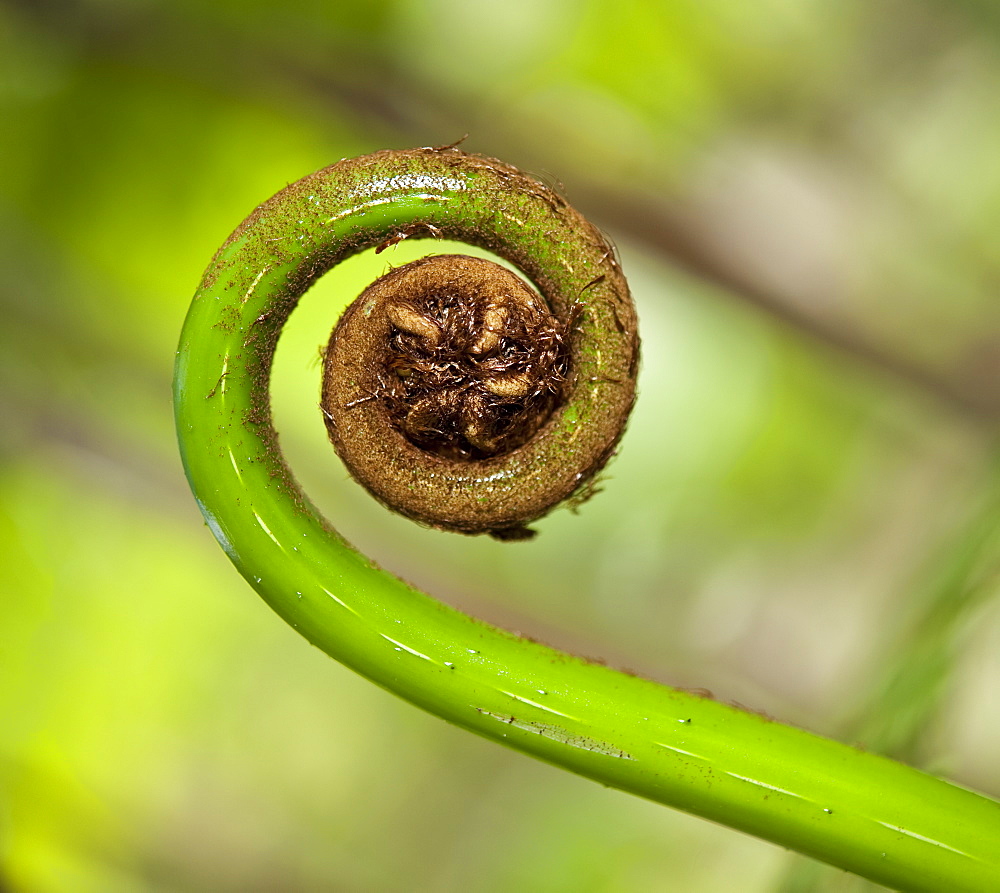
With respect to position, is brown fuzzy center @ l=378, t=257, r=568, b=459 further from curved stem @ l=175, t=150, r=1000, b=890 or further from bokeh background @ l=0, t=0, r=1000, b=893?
bokeh background @ l=0, t=0, r=1000, b=893

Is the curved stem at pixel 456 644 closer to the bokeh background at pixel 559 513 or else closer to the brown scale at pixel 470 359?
the brown scale at pixel 470 359

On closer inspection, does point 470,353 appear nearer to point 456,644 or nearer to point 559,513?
point 456,644

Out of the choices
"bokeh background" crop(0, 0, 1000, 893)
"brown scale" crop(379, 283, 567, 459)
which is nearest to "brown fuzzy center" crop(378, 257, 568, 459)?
"brown scale" crop(379, 283, 567, 459)

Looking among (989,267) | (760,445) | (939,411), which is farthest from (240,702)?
(989,267)

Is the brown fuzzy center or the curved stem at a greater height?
the brown fuzzy center

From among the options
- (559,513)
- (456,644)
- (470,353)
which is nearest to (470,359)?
(470,353)

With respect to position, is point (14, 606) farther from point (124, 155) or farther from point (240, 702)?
point (124, 155)
